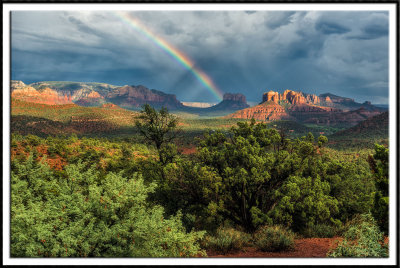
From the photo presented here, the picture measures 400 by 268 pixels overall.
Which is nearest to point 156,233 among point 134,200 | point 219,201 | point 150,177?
point 134,200

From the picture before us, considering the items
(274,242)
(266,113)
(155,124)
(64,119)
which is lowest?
(274,242)

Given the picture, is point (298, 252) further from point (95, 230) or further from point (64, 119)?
point (64, 119)

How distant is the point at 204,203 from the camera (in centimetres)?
1317

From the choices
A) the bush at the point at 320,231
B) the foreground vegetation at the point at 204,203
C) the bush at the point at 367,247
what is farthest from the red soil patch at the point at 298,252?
the bush at the point at 320,231

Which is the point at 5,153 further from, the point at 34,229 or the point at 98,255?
the point at 98,255

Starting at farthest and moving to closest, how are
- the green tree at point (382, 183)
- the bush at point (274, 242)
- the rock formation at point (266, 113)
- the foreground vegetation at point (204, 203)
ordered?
1. the rock formation at point (266, 113)
2. the bush at point (274, 242)
3. the green tree at point (382, 183)
4. the foreground vegetation at point (204, 203)

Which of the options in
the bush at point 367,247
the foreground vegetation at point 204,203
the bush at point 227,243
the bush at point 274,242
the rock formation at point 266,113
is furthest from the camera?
the rock formation at point 266,113

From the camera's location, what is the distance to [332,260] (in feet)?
20.0

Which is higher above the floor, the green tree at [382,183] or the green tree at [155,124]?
the green tree at [155,124]

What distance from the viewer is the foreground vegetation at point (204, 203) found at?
767cm

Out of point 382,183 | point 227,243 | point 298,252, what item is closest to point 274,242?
point 298,252

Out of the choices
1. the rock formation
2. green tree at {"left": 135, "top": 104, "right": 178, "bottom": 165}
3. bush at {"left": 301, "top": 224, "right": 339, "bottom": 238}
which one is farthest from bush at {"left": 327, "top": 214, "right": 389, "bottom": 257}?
the rock formation

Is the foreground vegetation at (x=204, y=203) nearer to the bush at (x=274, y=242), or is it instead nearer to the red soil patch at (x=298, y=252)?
the bush at (x=274, y=242)

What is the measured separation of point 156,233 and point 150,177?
396 inches
